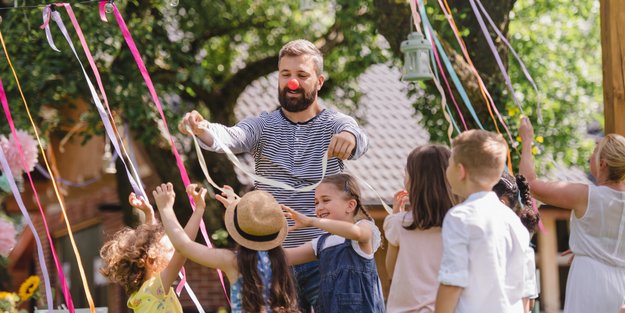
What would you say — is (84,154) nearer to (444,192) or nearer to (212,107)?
(212,107)

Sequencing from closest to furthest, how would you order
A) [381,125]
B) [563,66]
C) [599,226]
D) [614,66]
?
[599,226] < [614,66] < [381,125] < [563,66]

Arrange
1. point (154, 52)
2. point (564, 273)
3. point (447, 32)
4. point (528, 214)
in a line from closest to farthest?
point (528, 214)
point (447, 32)
point (154, 52)
point (564, 273)

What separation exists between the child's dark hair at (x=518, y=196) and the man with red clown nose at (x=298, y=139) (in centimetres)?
88

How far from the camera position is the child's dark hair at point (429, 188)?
12.4ft

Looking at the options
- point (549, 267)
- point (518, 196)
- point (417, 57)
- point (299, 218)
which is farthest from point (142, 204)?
point (549, 267)

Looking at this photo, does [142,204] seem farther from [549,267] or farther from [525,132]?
[549,267]

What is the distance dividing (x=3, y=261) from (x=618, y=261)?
3.98m

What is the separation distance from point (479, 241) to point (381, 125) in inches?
444

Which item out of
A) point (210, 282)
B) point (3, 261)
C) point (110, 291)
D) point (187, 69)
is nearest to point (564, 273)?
point (210, 282)

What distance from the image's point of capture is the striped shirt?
426cm

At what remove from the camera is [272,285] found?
3.79 metres

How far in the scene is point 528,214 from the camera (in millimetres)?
5082

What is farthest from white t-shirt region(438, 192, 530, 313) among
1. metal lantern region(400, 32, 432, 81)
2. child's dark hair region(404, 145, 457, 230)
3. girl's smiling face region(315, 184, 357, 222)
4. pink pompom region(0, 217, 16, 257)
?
metal lantern region(400, 32, 432, 81)

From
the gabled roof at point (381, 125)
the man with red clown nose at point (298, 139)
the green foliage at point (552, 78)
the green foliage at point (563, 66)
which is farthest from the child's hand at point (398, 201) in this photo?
the gabled roof at point (381, 125)
